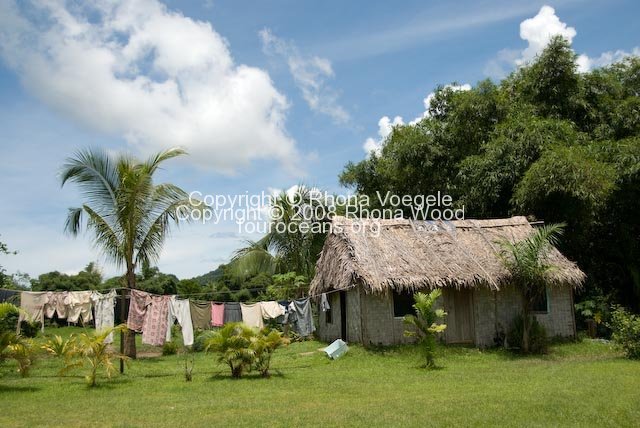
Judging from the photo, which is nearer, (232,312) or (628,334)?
(628,334)

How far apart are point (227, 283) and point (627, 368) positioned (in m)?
30.2

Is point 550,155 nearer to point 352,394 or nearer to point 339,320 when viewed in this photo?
point 339,320

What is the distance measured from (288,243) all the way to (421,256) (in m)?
7.28

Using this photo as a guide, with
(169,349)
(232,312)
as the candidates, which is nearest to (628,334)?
(232,312)

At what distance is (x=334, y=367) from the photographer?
40.8 ft

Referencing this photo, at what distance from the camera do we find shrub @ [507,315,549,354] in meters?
13.9

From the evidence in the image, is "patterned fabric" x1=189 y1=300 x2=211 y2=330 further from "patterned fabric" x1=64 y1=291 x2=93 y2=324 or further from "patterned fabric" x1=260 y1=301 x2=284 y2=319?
"patterned fabric" x1=64 y1=291 x2=93 y2=324

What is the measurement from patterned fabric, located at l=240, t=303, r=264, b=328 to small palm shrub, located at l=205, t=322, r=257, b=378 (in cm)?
316

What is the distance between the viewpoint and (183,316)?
12.2 metres

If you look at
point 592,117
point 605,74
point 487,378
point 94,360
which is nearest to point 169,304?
point 94,360

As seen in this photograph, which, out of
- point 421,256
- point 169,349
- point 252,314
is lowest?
point 169,349

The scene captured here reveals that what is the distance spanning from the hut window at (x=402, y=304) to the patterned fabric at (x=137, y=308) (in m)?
6.58

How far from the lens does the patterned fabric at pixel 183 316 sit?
12.1m

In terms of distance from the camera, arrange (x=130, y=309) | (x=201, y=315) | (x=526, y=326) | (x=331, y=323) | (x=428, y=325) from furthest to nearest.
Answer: (x=331, y=323) < (x=526, y=326) < (x=201, y=315) < (x=428, y=325) < (x=130, y=309)
